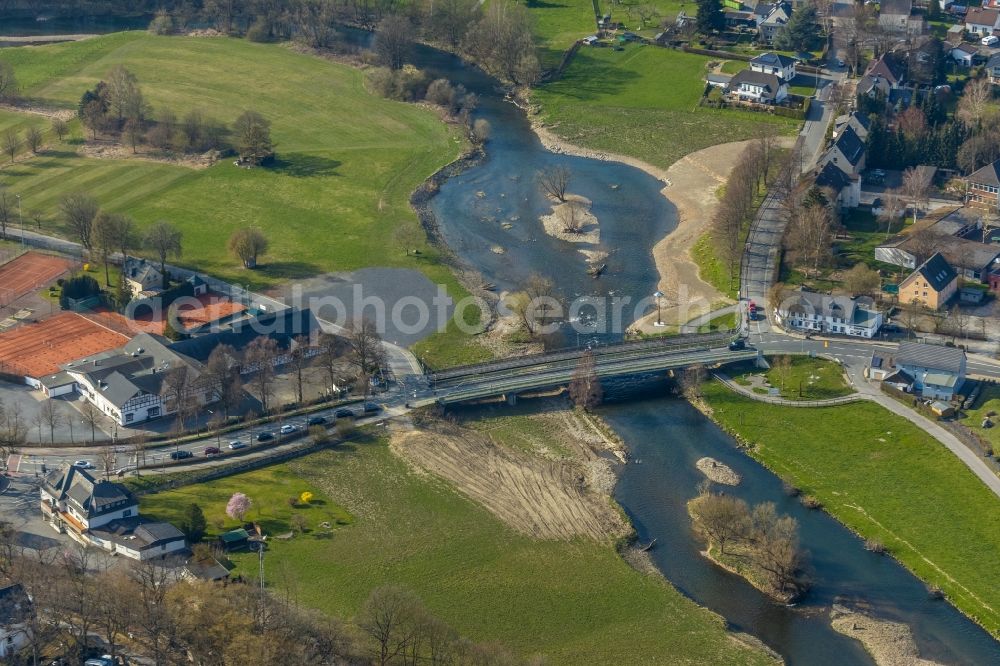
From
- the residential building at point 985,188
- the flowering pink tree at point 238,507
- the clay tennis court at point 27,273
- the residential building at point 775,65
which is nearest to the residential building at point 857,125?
the residential building at point 985,188

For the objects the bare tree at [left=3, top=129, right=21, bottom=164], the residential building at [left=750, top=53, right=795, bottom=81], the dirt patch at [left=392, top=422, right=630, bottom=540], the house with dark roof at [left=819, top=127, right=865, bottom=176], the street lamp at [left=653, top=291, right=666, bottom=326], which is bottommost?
the dirt patch at [left=392, top=422, right=630, bottom=540]

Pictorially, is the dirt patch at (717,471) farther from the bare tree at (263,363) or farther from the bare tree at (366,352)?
the bare tree at (263,363)

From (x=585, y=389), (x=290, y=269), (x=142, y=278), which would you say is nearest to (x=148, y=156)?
(x=290, y=269)

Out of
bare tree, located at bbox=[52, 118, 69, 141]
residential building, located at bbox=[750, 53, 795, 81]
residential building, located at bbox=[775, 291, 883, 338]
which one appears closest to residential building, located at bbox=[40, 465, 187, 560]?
residential building, located at bbox=[775, 291, 883, 338]

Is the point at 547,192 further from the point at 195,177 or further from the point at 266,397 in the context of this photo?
the point at 266,397

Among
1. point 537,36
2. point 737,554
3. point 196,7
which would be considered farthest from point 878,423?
point 196,7

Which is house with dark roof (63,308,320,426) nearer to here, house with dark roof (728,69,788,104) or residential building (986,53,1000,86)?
house with dark roof (728,69,788,104)
